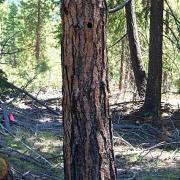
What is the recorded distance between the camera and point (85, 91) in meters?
4.62

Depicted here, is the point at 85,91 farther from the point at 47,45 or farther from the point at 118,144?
the point at 47,45

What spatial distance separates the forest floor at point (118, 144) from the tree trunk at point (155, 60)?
36cm

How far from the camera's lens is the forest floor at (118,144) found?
6884 millimetres

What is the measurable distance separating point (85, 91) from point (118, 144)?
4245 millimetres

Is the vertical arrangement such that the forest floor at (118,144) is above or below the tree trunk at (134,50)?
below

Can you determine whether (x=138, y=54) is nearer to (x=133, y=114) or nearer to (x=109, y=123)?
(x=133, y=114)

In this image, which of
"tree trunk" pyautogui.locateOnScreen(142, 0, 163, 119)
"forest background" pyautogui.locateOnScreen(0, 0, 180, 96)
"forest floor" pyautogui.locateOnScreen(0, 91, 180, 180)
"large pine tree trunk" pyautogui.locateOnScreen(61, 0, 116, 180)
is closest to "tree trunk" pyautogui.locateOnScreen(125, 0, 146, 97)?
"forest background" pyautogui.locateOnScreen(0, 0, 180, 96)

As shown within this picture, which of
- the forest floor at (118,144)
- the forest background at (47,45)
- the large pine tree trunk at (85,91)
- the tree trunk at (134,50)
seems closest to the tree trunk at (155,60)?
the forest floor at (118,144)

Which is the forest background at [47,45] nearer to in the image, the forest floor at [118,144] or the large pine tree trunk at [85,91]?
the forest floor at [118,144]

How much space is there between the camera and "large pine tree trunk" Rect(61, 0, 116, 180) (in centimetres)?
457

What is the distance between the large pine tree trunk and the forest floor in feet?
5.50

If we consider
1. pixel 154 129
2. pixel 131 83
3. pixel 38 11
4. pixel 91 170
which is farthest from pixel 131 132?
pixel 38 11

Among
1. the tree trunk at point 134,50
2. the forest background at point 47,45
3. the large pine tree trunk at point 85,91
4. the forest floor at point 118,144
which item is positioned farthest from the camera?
the forest background at point 47,45

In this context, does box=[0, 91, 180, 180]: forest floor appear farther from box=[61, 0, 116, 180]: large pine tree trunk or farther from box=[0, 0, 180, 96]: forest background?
box=[0, 0, 180, 96]: forest background
